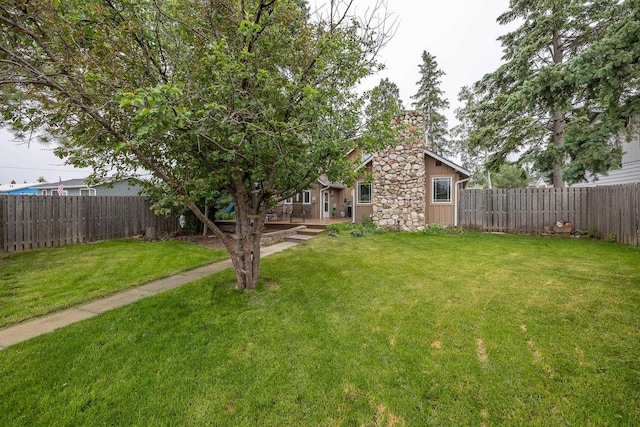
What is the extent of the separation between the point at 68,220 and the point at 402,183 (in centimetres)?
1274

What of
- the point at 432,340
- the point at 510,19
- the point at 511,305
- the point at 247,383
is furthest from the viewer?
the point at 510,19

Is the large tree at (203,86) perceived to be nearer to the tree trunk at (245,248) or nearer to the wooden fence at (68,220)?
the tree trunk at (245,248)

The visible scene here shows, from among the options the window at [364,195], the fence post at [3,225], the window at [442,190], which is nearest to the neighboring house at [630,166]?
the window at [442,190]

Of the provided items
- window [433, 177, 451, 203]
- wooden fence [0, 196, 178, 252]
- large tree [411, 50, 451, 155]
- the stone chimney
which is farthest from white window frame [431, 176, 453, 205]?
large tree [411, 50, 451, 155]

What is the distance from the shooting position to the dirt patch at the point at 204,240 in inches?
386

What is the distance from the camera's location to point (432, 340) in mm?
3186

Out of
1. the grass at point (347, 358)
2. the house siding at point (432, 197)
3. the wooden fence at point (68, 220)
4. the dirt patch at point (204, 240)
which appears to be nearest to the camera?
the grass at point (347, 358)

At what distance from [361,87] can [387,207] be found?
8103 mm

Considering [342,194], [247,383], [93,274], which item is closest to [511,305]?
[247,383]

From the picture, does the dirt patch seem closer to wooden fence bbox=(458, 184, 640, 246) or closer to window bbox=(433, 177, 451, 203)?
window bbox=(433, 177, 451, 203)

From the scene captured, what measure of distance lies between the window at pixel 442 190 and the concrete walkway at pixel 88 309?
10.4 meters

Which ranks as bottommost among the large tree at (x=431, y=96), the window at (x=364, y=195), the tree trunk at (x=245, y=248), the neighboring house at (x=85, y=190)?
the tree trunk at (x=245, y=248)

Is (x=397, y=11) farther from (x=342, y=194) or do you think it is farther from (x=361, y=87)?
(x=342, y=194)

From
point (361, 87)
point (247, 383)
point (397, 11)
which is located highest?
point (397, 11)
